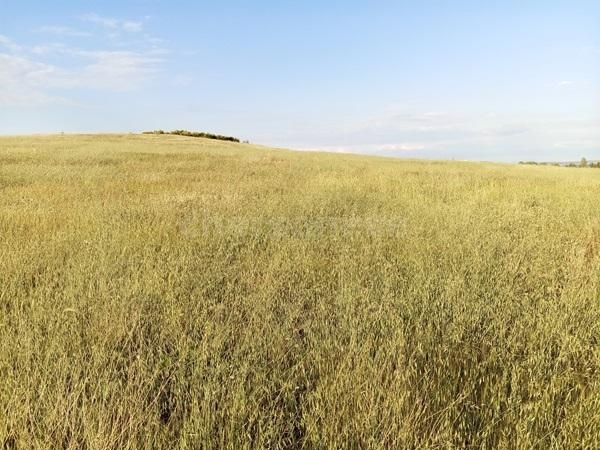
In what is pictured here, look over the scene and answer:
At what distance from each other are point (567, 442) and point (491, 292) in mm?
1582

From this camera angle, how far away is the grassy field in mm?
1884

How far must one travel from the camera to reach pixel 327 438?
5.97 feet

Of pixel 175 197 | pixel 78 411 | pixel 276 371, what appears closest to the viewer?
pixel 78 411

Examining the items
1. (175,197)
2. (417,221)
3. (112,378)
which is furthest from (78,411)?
(175,197)

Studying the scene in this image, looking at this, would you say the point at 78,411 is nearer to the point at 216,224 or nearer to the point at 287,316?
the point at 287,316

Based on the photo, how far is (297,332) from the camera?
2830mm

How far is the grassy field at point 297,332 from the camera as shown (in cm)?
188

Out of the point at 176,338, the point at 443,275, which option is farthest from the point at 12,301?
the point at 443,275

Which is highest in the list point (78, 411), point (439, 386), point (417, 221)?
point (417, 221)

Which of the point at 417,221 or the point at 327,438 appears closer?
the point at 327,438

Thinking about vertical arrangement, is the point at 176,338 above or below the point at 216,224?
below

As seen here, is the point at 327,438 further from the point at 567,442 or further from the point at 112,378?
the point at 112,378

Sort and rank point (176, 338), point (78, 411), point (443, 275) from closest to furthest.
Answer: point (78, 411)
point (176, 338)
point (443, 275)

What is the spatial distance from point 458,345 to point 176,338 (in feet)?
6.02
